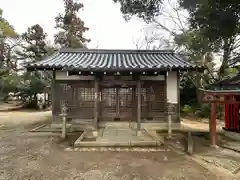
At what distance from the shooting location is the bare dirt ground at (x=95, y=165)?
4.84 metres

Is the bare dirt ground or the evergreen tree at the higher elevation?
the evergreen tree

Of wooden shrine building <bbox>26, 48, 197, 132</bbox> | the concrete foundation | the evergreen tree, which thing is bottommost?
the concrete foundation

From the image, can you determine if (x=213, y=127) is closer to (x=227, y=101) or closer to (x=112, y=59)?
(x=227, y=101)

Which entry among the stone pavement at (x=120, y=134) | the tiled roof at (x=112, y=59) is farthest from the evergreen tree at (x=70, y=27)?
the stone pavement at (x=120, y=134)

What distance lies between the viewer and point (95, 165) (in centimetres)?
555

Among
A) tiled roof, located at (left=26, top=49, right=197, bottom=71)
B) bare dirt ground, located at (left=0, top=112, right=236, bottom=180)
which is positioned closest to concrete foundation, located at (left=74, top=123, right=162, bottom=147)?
bare dirt ground, located at (left=0, top=112, right=236, bottom=180)

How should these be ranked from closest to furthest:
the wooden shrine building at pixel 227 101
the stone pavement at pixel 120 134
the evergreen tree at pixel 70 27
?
the wooden shrine building at pixel 227 101 < the stone pavement at pixel 120 134 < the evergreen tree at pixel 70 27

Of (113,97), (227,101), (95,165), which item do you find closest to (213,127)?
(227,101)

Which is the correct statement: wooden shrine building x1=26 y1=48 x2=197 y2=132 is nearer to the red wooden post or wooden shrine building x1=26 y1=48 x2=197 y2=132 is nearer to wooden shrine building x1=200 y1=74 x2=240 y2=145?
wooden shrine building x1=200 y1=74 x2=240 y2=145

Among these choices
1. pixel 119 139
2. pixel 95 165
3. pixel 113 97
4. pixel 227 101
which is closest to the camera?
pixel 95 165

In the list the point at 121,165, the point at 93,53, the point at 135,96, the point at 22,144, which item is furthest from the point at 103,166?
the point at 93,53

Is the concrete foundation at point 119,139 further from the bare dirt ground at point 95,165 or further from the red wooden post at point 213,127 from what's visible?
the red wooden post at point 213,127

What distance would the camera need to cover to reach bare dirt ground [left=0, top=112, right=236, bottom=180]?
484cm

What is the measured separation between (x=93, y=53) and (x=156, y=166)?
939 centimetres
